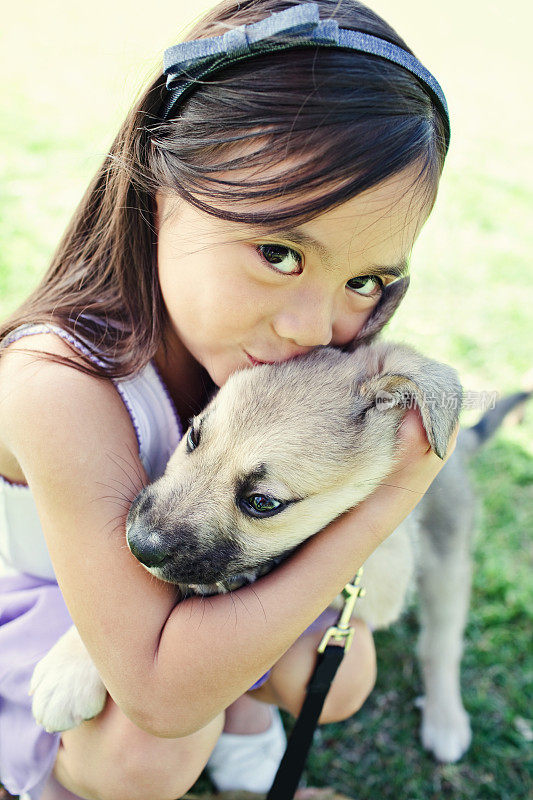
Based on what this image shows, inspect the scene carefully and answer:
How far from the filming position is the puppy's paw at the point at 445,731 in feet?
9.66

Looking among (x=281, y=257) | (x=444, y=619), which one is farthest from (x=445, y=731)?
(x=281, y=257)

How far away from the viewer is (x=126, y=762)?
81.1 inches

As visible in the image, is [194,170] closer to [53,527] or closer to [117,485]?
[117,485]

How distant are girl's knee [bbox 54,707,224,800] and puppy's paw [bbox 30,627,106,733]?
0.36ft

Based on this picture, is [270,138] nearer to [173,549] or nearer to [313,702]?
[173,549]

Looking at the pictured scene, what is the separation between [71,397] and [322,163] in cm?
99

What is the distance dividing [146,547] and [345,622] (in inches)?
32.5

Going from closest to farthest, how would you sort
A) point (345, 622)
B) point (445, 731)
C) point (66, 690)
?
point (66, 690), point (345, 622), point (445, 731)

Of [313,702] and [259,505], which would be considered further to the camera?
[313,702]

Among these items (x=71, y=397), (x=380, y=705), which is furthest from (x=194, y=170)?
(x=380, y=705)

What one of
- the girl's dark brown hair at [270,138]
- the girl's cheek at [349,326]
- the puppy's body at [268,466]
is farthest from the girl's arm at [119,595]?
the girl's cheek at [349,326]

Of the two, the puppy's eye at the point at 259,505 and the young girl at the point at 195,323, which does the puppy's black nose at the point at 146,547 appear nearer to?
the young girl at the point at 195,323

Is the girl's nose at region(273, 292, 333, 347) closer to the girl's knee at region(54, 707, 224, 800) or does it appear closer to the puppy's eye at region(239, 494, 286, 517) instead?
the puppy's eye at region(239, 494, 286, 517)

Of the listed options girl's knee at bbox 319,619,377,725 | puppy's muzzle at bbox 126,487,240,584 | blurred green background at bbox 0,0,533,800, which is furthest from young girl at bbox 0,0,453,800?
girl's knee at bbox 319,619,377,725
